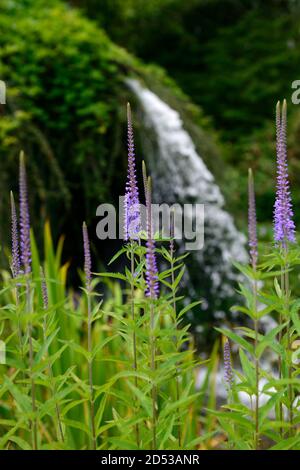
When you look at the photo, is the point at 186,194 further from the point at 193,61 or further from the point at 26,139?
the point at 193,61

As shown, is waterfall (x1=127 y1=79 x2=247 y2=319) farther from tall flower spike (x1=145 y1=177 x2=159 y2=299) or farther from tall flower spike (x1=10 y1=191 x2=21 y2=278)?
tall flower spike (x1=145 y1=177 x2=159 y2=299)

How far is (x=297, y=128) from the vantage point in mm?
11000

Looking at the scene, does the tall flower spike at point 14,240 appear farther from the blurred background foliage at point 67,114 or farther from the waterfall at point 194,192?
the waterfall at point 194,192

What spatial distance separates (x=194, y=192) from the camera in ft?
19.9

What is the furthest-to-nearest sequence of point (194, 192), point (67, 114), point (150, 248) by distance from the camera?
1. point (194, 192)
2. point (67, 114)
3. point (150, 248)

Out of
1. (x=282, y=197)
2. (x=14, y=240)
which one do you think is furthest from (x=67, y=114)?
(x=282, y=197)

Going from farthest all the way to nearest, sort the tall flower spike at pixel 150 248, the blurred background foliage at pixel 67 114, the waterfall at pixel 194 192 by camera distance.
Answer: the waterfall at pixel 194 192
the blurred background foliage at pixel 67 114
the tall flower spike at pixel 150 248

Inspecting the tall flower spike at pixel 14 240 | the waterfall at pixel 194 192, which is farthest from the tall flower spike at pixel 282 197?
the waterfall at pixel 194 192

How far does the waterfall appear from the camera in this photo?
5883 millimetres

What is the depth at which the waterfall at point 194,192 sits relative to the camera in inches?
232

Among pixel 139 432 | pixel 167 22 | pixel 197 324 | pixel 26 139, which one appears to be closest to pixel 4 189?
pixel 26 139

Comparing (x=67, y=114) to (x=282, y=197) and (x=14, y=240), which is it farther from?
(x=282, y=197)

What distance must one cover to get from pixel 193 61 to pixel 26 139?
31.8 feet

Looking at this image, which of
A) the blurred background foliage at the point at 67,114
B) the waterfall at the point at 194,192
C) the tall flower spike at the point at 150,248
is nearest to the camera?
the tall flower spike at the point at 150,248
